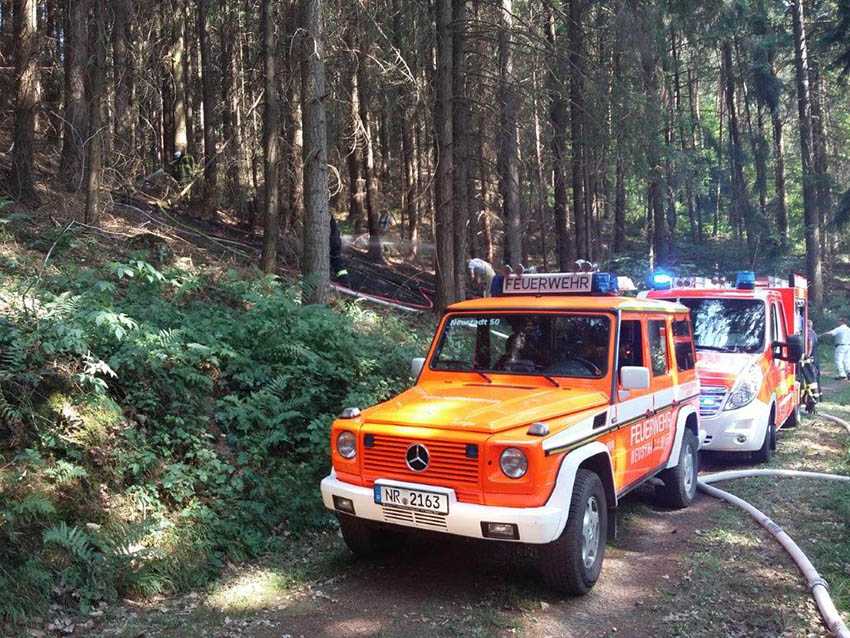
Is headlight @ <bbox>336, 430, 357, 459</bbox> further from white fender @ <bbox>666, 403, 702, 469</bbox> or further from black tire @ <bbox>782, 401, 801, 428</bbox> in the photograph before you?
black tire @ <bbox>782, 401, 801, 428</bbox>

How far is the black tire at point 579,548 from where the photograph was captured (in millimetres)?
4953

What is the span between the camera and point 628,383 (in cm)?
579

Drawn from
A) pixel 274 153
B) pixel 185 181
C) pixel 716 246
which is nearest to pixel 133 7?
pixel 185 181

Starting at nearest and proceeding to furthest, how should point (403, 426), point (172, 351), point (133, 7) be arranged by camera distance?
point (403, 426)
point (172, 351)
point (133, 7)

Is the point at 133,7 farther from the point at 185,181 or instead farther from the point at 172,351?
the point at 172,351

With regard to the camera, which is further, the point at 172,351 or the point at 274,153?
the point at 274,153

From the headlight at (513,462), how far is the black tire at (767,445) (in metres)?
6.06

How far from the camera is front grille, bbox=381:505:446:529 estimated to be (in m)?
4.83

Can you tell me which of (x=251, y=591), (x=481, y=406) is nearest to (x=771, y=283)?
(x=481, y=406)

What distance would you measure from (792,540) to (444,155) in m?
8.46

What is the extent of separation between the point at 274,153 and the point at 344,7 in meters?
2.92

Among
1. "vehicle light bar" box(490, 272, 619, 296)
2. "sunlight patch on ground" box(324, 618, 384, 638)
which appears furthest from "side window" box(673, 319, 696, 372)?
"sunlight patch on ground" box(324, 618, 384, 638)

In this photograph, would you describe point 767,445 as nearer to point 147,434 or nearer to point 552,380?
point 552,380

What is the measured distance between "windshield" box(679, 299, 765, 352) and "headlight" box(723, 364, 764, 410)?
0.55 metres
